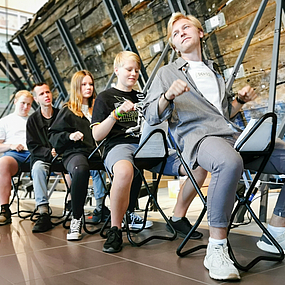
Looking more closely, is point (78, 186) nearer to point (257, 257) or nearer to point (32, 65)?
point (257, 257)

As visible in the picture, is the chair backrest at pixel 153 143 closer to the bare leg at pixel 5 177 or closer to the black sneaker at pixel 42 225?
the black sneaker at pixel 42 225

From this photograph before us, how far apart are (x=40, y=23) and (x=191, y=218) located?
4244mm

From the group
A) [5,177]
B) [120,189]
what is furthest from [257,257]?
[5,177]

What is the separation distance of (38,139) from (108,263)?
5.16 feet

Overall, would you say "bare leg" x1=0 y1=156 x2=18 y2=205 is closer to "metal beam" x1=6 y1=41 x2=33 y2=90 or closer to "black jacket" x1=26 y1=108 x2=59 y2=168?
"black jacket" x1=26 y1=108 x2=59 y2=168

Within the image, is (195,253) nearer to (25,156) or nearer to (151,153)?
(151,153)

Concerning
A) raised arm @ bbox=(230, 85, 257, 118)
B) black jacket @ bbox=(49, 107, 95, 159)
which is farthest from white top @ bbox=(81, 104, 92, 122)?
raised arm @ bbox=(230, 85, 257, 118)

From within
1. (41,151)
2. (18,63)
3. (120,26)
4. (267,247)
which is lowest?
(267,247)

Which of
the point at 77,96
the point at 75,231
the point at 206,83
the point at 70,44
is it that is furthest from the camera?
the point at 70,44

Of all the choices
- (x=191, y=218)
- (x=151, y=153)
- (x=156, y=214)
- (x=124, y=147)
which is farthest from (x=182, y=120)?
(x=156, y=214)

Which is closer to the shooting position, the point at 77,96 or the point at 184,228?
the point at 184,228

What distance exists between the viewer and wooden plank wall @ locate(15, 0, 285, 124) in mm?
2896

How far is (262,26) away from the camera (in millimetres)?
2891

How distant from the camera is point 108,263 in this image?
157 cm
